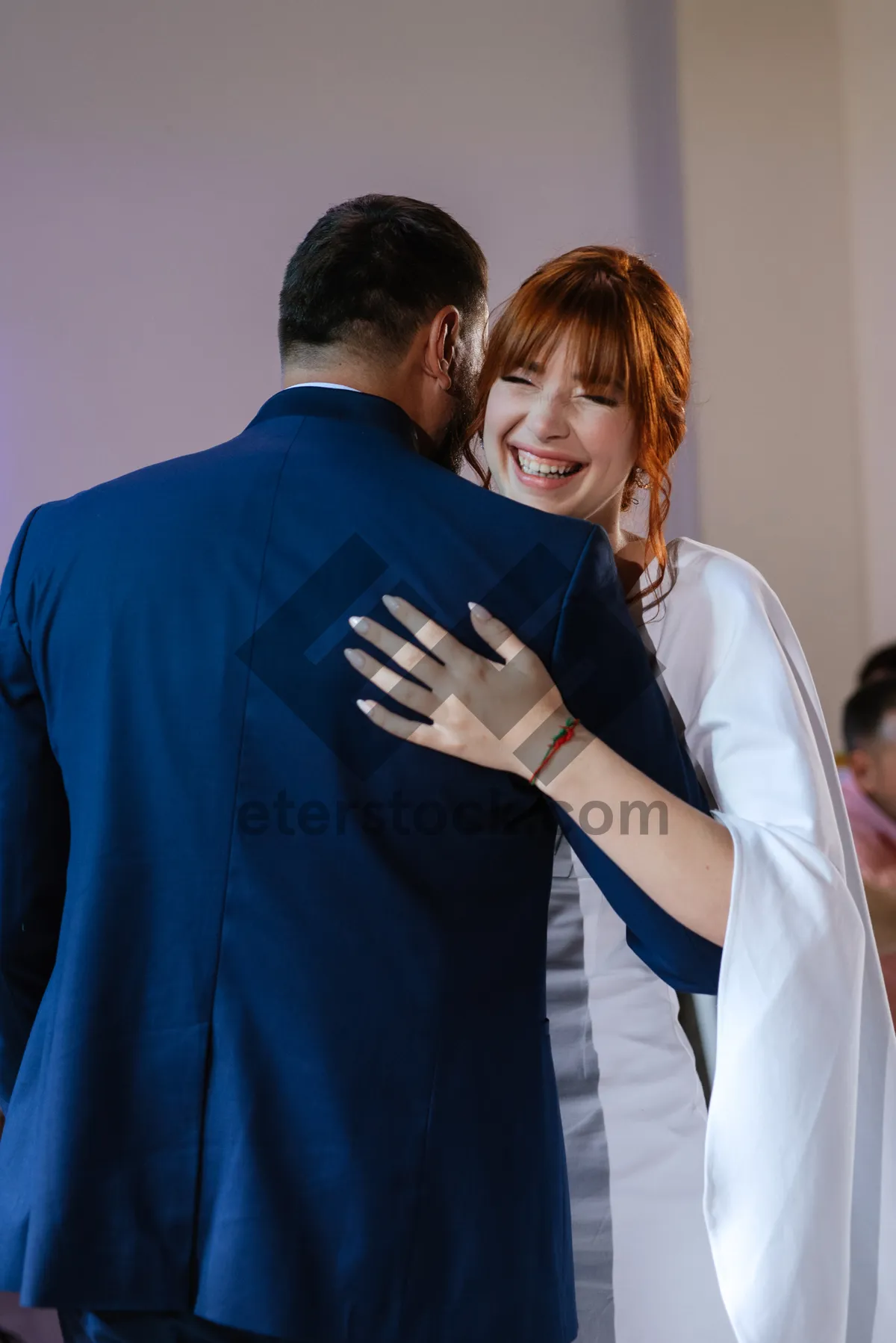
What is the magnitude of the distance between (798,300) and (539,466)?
7.77 ft

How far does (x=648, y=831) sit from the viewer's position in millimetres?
1130

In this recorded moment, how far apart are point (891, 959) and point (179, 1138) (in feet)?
5.16

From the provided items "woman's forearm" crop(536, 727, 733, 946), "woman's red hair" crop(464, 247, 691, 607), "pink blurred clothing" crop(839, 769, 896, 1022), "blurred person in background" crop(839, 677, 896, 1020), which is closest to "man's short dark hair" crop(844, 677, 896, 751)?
"blurred person in background" crop(839, 677, 896, 1020)

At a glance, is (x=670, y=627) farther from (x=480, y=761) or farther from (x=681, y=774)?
(x=480, y=761)

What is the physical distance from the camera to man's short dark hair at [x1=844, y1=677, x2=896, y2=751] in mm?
Result: 2811

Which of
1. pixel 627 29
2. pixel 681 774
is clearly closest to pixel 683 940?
pixel 681 774

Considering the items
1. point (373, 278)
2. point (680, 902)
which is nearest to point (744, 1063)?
point (680, 902)

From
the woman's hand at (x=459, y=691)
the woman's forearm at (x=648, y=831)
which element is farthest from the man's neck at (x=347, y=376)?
the woman's forearm at (x=648, y=831)

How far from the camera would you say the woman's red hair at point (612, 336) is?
1646mm

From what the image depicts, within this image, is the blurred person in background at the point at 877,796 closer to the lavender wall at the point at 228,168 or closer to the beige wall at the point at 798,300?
the beige wall at the point at 798,300

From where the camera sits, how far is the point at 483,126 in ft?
12.0

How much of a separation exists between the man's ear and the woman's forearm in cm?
41

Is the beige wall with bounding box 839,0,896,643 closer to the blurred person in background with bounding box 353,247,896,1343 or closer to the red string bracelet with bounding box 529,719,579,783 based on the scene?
the blurred person in background with bounding box 353,247,896,1343

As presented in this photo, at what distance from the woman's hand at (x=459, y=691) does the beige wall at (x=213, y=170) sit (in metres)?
2.50
